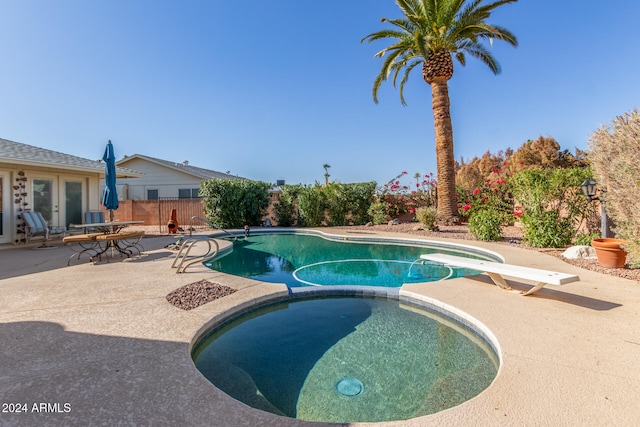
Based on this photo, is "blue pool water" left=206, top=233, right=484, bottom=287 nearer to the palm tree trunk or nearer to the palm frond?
the palm tree trunk

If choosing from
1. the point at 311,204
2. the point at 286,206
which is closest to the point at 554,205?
the point at 311,204

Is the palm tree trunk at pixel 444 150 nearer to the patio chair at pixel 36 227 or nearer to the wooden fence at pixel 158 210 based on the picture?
the wooden fence at pixel 158 210

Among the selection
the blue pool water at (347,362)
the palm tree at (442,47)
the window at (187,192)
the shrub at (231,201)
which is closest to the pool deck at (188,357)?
the blue pool water at (347,362)

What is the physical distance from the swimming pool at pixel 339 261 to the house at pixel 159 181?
471 inches

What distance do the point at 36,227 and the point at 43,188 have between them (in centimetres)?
199

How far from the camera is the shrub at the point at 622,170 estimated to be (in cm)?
549

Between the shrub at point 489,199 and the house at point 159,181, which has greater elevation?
the house at point 159,181

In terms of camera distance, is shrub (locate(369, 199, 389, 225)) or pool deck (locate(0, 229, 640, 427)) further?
shrub (locate(369, 199, 389, 225))

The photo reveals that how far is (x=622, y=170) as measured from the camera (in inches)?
225

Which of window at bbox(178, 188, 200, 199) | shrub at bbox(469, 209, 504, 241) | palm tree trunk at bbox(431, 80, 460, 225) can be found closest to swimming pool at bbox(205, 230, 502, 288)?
shrub at bbox(469, 209, 504, 241)

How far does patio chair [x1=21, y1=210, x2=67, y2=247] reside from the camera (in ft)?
32.8

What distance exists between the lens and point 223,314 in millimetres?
4102

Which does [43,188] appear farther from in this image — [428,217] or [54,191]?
[428,217]

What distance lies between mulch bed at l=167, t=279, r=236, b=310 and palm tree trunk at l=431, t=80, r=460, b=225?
11.7 metres
